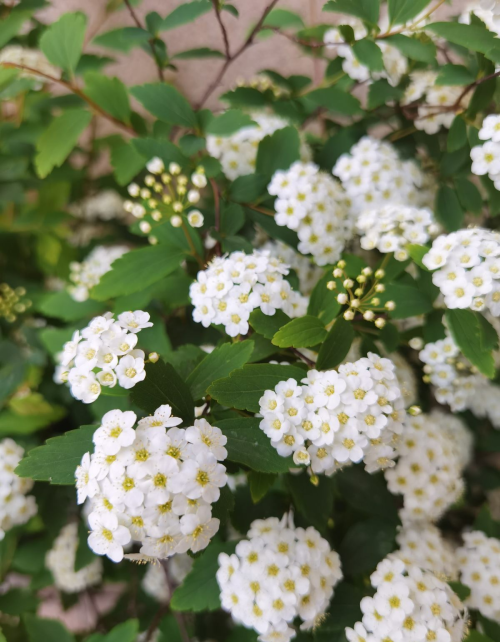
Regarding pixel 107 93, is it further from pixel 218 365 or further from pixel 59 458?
pixel 59 458

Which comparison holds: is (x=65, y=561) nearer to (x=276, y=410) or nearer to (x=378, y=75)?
(x=276, y=410)

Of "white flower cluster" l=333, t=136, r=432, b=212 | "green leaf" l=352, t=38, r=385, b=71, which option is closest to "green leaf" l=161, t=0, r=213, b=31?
"green leaf" l=352, t=38, r=385, b=71

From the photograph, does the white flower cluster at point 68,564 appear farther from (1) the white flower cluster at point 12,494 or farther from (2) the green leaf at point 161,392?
(2) the green leaf at point 161,392

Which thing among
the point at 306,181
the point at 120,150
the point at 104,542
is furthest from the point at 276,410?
the point at 120,150

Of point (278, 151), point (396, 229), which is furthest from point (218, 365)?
point (278, 151)

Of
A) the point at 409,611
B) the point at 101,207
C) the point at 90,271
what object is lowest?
the point at 101,207

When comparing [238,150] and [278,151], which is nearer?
[278,151]

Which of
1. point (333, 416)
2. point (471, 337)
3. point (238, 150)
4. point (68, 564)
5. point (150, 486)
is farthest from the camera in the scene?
point (68, 564)

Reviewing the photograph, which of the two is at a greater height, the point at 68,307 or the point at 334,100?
the point at 334,100
